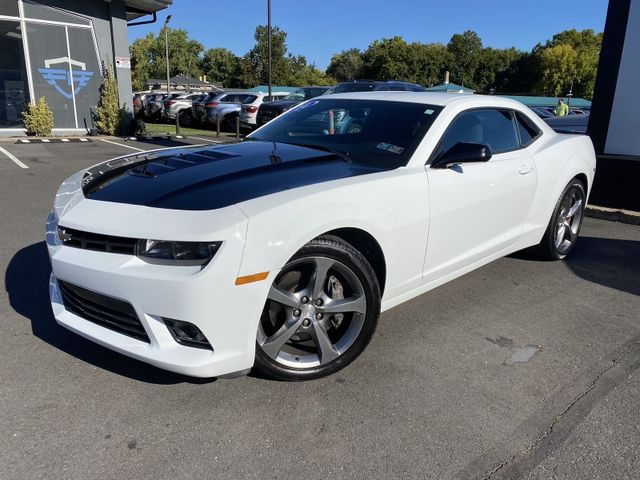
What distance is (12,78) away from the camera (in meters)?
14.7

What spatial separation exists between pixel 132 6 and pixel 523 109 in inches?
587

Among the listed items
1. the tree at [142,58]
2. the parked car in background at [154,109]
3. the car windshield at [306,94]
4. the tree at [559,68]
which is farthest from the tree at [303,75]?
the car windshield at [306,94]

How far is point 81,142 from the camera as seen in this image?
14.0 metres

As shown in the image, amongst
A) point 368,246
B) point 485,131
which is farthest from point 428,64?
point 368,246

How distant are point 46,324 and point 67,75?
14160 millimetres

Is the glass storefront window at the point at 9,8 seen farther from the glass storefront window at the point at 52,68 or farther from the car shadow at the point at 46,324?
the car shadow at the point at 46,324

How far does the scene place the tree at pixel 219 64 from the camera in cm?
10275

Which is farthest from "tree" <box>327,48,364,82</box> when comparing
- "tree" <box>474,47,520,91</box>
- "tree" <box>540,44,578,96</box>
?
"tree" <box>540,44,578,96</box>

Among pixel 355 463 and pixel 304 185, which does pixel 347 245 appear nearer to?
pixel 304 185

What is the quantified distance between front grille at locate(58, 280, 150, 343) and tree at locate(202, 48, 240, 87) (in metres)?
105

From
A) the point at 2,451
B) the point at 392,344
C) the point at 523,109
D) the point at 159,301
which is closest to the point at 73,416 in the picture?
the point at 2,451

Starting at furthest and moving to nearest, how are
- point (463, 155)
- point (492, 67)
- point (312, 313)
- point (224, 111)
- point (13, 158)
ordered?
1. point (492, 67)
2. point (224, 111)
3. point (13, 158)
4. point (463, 155)
5. point (312, 313)

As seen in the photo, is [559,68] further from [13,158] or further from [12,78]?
[13,158]

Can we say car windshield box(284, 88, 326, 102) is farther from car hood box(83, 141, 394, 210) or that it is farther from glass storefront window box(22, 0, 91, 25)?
car hood box(83, 141, 394, 210)
